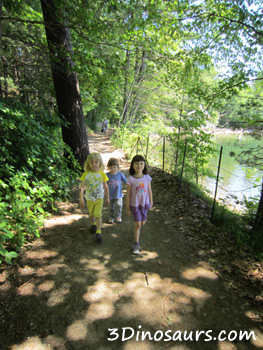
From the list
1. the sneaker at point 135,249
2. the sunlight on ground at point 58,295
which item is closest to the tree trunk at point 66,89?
the sneaker at point 135,249

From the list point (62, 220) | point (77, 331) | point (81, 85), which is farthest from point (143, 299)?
point (81, 85)

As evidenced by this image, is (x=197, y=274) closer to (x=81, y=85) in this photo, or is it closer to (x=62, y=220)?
(x=62, y=220)

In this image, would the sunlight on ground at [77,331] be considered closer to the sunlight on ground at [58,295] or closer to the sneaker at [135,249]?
the sunlight on ground at [58,295]

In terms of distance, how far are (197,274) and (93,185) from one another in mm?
2115

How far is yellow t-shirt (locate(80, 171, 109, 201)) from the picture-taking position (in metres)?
3.44

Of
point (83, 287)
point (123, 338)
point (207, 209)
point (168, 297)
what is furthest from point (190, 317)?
point (207, 209)

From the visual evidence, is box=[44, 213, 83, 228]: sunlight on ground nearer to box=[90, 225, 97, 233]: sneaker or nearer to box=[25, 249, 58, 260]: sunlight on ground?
box=[90, 225, 97, 233]: sneaker

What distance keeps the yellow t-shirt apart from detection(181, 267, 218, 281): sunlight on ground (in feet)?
5.94

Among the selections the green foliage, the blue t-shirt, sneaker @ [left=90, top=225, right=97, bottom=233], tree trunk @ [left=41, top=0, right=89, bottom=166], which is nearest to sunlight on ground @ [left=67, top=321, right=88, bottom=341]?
the green foliage

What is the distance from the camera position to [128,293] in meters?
2.52

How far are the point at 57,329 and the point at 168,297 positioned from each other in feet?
4.27

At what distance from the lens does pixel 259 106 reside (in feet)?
12.8

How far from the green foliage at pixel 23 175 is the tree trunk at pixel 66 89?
4.42 feet

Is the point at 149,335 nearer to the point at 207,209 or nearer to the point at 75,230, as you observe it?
the point at 75,230
